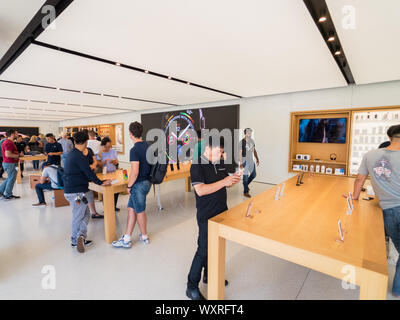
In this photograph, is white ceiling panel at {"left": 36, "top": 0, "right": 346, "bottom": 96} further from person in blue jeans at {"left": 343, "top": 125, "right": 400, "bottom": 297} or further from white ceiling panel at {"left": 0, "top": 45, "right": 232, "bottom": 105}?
person in blue jeans at {"left": 343, "top": 125, "right": 400, "bottom": 297}

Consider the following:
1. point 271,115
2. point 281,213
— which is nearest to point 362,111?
point 271,115

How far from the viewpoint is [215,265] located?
68.4 inches

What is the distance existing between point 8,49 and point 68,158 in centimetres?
212

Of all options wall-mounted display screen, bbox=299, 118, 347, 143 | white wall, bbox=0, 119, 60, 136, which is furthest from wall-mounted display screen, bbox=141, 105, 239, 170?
white wall, bbox=0, 119, 60, 136

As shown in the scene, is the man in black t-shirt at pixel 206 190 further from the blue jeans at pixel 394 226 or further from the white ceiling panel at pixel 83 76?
the white ceiling panel at pixel 83 76

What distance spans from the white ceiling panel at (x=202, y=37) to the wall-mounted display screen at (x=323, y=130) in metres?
1.80

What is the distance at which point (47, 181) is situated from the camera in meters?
4.30

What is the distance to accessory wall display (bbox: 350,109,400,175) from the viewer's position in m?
4.91

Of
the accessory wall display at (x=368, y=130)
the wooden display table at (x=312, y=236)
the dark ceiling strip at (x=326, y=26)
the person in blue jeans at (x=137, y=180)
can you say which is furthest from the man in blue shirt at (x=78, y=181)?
the accessory wall display at (x=368, y=130)

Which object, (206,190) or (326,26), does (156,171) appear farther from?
(326,26)

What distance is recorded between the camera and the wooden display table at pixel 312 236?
1194mm

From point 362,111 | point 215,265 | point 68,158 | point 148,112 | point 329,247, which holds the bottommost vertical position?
point 215,265

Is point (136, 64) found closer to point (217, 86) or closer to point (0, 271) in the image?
point (217, 86)

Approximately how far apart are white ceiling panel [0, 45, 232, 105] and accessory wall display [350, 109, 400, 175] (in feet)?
13.4
